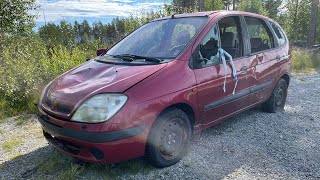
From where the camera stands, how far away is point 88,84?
302 centimetres

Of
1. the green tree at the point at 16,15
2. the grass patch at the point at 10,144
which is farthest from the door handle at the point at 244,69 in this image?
the green tree at the point at 16,15

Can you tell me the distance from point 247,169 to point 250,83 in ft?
4.86

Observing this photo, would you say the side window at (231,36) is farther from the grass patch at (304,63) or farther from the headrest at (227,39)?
the grass patch at (304,63)

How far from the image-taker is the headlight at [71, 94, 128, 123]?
8.91ft

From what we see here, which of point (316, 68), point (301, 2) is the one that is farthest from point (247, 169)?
point (301, 2)

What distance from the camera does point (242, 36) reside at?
4277 mm

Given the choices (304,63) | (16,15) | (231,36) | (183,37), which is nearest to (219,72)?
(183,37)

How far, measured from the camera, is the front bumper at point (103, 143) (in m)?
2.71

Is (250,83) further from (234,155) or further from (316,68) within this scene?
(316,68)

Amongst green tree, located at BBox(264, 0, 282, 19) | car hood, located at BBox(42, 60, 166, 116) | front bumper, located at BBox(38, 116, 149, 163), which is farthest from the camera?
green tree, located at BBox(264, 0, 282, 19)

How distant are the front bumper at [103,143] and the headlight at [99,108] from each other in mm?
135

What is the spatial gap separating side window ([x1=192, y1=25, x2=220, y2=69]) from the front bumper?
1.12 metres

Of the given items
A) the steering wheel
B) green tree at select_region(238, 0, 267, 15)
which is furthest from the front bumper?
green tree at select_region(238, 0, 267, 15)

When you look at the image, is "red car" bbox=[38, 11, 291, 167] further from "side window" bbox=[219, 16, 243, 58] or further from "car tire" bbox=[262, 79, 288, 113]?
"car tire" bbox=[262, 79, 288, 113]
